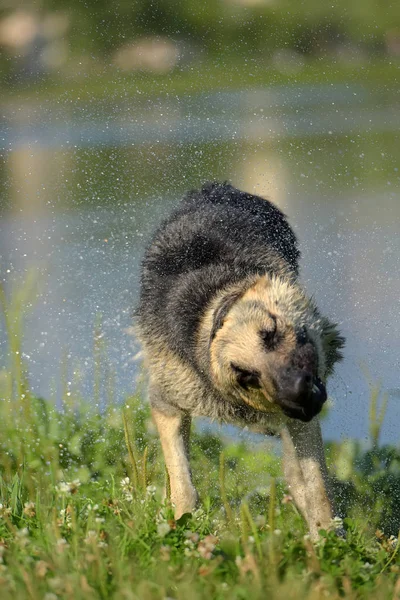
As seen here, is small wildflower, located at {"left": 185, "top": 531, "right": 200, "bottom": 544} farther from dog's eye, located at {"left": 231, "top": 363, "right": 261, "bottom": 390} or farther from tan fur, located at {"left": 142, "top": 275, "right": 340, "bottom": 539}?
dog's eye, located at {"left": 231, "top": 363, "right": 261, "bottom": 390}

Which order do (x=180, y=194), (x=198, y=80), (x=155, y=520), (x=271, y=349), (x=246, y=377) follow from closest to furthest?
(x=155, y=520)
(x=271, y=349)
(x=246, y=377)
(x=180, y=194)
(x=198, y=80)

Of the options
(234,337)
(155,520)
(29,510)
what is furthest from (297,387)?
(29,510)

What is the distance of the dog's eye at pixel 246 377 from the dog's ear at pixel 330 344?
23.0 inches

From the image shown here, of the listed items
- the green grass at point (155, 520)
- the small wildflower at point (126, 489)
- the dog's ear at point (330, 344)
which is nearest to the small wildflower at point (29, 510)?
the green grass at point (155, 520)

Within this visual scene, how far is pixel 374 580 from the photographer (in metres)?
3.32

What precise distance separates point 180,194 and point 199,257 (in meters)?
3.44

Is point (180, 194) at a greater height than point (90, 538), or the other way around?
point (180, 194)

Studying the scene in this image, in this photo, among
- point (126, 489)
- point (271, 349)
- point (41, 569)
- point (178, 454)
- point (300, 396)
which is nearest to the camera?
point (41, 569)

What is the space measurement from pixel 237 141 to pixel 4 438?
6.55 meters

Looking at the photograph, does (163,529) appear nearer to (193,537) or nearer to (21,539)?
(193,537)

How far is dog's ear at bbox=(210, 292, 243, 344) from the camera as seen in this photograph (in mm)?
4900

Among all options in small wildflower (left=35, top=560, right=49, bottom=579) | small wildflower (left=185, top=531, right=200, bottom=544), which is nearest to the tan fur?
small wildflower (left=185, top=531, right=200, bottom=544)

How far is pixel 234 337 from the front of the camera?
4727mm

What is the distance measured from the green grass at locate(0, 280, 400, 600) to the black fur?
913 mm
